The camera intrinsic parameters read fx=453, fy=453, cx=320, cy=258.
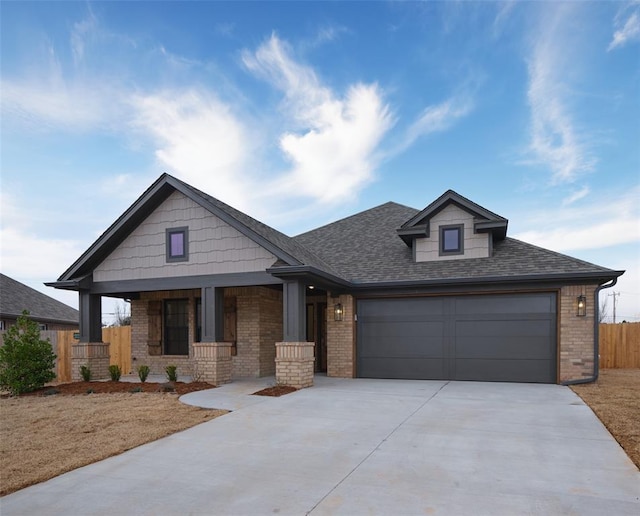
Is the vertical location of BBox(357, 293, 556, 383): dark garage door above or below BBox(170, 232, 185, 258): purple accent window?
below

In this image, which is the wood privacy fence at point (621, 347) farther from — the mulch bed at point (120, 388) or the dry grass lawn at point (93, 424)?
the mulch bed at point (120, 388)

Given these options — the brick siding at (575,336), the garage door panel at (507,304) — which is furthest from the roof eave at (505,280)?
the garage door panel at (507,304)

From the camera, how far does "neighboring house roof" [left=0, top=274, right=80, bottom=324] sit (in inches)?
810

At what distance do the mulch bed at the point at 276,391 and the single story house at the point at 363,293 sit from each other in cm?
26

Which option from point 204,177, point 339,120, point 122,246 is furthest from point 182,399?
point 204,177

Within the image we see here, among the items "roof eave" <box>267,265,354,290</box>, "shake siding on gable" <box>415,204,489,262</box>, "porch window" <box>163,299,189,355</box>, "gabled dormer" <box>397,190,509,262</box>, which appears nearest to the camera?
"roof eave" <box>267,265,354,290</box>

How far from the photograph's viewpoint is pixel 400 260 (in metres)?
13.4

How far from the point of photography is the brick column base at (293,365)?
10391mm

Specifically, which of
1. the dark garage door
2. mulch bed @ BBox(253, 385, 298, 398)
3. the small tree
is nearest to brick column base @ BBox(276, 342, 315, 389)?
mulch bed @ BBox(253, 385, 298, 398)

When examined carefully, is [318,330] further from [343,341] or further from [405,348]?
[405,348]

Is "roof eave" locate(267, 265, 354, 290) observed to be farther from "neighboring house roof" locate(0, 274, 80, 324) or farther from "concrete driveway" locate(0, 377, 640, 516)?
"neighboring house roof" locate(0, 274, 80, 324)

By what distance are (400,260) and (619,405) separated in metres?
6.51

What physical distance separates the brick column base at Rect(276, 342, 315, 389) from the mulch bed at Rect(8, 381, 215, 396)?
1.75 meters

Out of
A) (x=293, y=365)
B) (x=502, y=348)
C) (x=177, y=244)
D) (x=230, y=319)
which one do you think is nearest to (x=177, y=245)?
(x=177, y=244)
